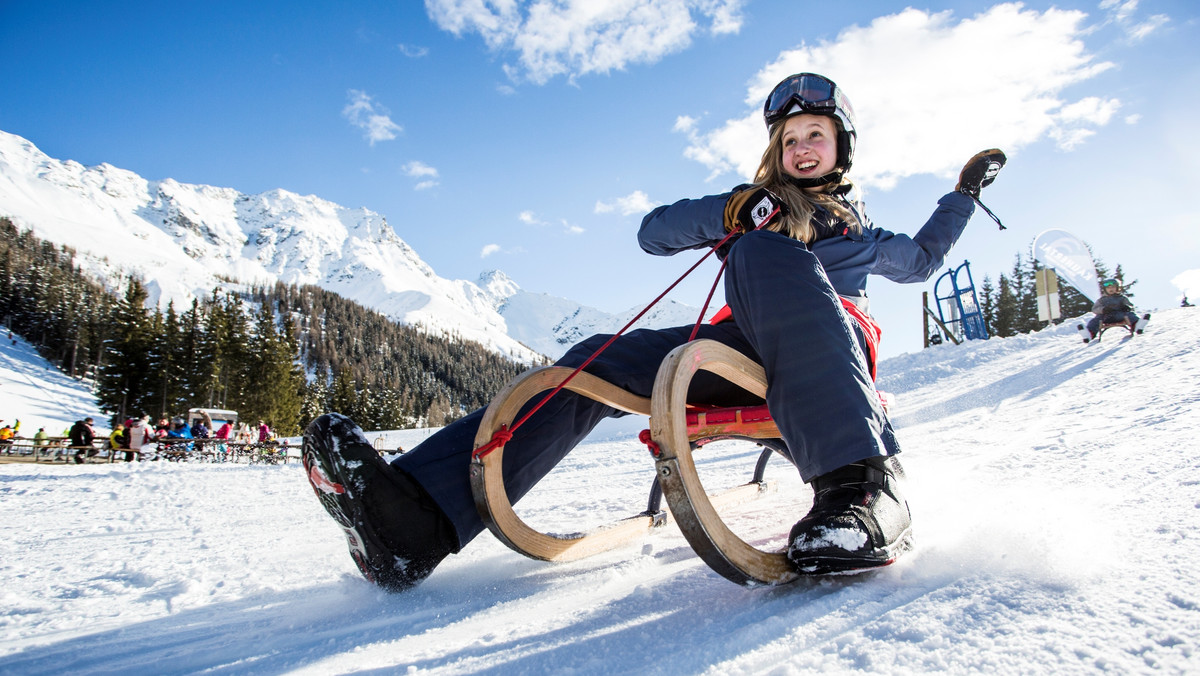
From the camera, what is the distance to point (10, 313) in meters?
65.4

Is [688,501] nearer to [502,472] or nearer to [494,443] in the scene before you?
[494,443]

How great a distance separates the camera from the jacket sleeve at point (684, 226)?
72.3 inches

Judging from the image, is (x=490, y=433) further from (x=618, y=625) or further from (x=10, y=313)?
(x=10, y=313)

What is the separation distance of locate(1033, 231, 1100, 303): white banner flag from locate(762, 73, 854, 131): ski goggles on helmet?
40.1 ft

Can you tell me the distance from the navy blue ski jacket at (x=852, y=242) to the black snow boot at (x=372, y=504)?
44.1 inches

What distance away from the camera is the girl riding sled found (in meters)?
1.26

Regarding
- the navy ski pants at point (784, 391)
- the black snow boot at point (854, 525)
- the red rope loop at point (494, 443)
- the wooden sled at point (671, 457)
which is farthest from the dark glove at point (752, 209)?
the red rope loop at point (494, 443)

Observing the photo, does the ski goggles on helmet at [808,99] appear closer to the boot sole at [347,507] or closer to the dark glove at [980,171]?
the dark glove at [980,171]

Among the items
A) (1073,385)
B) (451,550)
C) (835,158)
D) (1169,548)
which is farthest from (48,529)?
(1073,385)

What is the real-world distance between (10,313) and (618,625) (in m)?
91.7

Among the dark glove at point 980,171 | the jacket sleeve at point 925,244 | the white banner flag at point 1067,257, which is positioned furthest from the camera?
the white banner flag at point 1067,257

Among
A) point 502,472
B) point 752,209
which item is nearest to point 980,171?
point 752,209

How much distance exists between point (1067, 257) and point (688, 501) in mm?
14047

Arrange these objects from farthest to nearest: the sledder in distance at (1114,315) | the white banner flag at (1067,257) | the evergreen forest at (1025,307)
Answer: the evergreen forest at (1025,307), the white banner flag at (1067,257), the sledder in distance at (1114,315)
